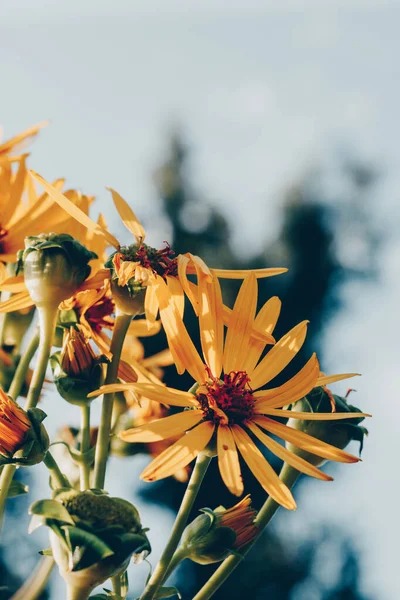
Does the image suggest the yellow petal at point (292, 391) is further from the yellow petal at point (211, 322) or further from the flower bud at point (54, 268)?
the flower bud at point (54, 268)

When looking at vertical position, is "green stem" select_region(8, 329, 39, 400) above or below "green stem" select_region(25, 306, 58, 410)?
below

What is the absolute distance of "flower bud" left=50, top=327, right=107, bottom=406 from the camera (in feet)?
2.81

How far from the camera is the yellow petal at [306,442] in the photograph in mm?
711

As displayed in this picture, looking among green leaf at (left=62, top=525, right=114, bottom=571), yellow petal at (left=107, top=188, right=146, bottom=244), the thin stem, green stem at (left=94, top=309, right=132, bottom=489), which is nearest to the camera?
green leaf at (left=62, top=525, right=114, bottom=571)

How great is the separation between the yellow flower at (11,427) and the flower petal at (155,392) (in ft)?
0.23

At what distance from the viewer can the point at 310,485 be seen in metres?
6.34

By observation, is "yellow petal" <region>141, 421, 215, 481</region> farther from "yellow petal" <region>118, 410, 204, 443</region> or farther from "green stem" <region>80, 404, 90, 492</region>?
"green stem" <region>80, 404, 90, 492</region>

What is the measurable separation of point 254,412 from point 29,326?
374 millimetres

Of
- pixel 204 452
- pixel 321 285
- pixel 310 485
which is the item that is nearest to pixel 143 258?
pixel 204 452

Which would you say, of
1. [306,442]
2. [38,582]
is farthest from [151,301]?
[38,582]

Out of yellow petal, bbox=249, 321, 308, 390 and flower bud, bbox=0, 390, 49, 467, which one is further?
yellow petal, bbox=249, 321, 308, 390

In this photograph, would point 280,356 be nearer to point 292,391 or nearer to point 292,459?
point 292,391

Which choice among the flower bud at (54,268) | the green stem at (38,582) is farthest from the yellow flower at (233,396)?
the green stem at (38,582)

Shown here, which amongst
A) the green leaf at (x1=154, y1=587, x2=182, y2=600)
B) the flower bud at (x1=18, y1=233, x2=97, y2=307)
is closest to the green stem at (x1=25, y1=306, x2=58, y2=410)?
the flower bud at (x1=18, y1=233, x2=97, y2=307)
